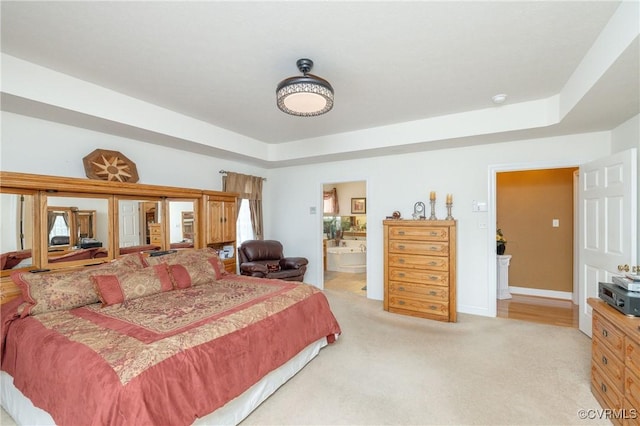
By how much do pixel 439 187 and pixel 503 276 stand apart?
192 cm

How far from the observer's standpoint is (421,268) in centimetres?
381

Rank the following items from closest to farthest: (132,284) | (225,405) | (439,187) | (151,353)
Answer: (151,353), (225,405), (132,284), (439,187)

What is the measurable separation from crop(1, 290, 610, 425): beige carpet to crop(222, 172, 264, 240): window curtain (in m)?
2.68

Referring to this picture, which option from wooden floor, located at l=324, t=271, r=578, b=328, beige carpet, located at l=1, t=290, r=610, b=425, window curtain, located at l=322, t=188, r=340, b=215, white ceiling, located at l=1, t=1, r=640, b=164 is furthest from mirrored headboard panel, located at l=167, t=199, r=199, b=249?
window curtain, located at l=322, t=188, r=340, b=215

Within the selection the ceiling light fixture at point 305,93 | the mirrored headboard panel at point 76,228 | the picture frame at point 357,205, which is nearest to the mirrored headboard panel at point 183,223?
the mirrored headboard panel at point 76,228

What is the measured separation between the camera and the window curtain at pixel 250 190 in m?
4.80

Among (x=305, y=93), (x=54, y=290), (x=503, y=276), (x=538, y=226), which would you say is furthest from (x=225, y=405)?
(x=538, y=226)

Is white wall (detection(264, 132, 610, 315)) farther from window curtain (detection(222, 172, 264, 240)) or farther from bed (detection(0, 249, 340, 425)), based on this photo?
bed (detection(0, 249, 340, 425))

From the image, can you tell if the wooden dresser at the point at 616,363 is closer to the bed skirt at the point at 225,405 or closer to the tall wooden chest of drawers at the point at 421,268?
the tall wooden chest of drawers at the point at 421,268

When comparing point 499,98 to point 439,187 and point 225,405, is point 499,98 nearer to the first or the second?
point 439,187

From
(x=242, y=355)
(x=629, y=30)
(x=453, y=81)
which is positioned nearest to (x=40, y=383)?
(x=242, y=355)

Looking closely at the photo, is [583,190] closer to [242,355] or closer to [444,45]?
[444,45]

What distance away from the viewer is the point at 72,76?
2.56m

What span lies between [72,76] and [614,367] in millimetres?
4769
